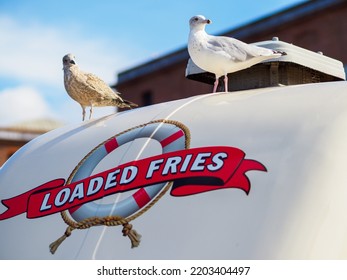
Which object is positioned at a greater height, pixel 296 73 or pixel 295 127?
pixel 296 73

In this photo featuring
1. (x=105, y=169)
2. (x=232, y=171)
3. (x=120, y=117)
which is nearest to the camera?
(x=232, y=171)

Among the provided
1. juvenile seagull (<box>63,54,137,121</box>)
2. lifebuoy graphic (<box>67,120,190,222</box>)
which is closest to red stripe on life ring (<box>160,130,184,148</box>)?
lifebuoy graphic (<box>67,120,190,222</box>)

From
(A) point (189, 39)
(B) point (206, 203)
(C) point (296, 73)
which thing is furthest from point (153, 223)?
(C) point (296, 73)

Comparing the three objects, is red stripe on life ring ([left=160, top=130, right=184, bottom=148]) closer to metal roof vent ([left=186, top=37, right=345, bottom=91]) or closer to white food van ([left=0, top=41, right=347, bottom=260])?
white food van ([left=0, top=41, right=347, bottom=260])

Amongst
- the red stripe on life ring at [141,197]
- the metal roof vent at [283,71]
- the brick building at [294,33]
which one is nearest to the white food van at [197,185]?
the red stripe on life ring at [141,197]

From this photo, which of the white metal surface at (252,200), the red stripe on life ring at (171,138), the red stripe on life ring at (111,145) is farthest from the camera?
the red stripe on life ring at (111,145)

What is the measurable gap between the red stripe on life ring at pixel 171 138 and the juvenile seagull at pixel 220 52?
0.67m

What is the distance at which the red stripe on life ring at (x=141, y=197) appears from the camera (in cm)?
340

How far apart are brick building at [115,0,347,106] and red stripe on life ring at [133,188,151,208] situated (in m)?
21.2

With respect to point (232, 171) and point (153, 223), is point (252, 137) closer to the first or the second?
point (232, 171)

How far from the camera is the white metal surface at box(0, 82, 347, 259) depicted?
9.79ft

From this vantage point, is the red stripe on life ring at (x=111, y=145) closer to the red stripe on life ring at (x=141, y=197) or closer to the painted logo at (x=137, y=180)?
the painted logo at (x=137, y=180)

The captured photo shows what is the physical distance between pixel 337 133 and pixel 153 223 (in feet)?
3.14
